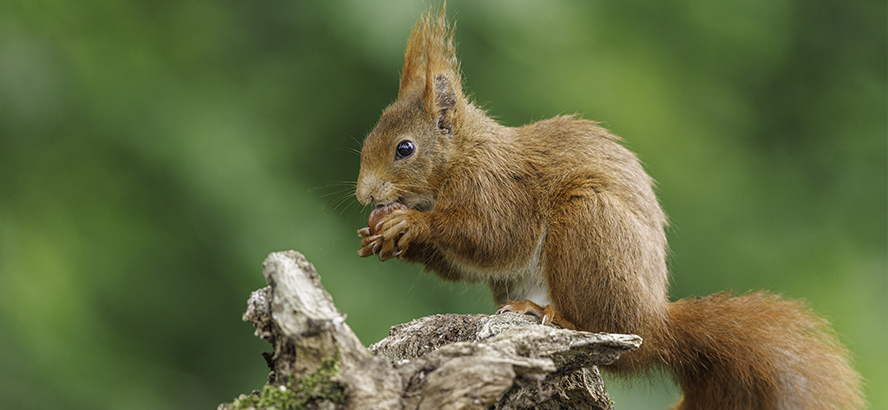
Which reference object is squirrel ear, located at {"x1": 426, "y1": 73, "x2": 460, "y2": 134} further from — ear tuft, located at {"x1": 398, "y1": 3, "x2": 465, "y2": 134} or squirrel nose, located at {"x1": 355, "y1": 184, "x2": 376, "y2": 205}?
squirrel nose, located at {"x1": 355, "y1": 184, "x2": 376, "y2": 205}

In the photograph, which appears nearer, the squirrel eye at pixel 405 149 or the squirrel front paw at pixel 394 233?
the squirrel front paw at pixel 394 233

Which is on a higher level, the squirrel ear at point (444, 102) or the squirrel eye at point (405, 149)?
the squirrel ear at point (444, 102)

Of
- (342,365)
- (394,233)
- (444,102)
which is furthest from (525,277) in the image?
(342,365)

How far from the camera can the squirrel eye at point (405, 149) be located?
229 centimetres

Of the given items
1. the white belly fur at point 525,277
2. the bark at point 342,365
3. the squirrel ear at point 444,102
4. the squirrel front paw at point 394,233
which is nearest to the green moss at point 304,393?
the bark at point 342,365

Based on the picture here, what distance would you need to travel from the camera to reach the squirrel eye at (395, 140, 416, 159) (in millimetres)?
2285

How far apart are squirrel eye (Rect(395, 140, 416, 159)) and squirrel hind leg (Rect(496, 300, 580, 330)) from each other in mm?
601

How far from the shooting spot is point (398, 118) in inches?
92.7

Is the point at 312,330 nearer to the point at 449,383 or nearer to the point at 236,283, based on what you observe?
the point at 449,383

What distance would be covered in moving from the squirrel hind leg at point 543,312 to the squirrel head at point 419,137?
0.49 m

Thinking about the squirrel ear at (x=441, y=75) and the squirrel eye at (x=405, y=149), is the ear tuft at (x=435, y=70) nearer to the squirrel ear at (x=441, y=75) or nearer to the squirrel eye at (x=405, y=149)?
the squirrel ear at (x=441, y=75)

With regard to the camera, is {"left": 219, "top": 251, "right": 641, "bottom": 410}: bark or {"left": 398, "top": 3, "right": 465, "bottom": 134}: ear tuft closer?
{"left": 219, "top": 251, "right": 641, "bottom": 410}: bark

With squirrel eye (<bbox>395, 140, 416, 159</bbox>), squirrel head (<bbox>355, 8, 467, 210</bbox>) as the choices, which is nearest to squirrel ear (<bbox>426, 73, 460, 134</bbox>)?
squirrel head (<bbox>355, 8, 467, 210</bbox>)

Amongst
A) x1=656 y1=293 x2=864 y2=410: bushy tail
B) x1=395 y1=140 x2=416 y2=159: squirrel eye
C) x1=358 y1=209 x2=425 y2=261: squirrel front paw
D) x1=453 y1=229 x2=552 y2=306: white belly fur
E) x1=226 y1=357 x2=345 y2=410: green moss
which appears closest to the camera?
x1=226 y1=357 x2=345 y2=410: green moss
